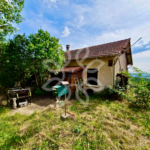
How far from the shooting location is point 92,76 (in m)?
8.64

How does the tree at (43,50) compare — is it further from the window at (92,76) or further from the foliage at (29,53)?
the window at (92,76)

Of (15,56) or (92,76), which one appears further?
(92,76)

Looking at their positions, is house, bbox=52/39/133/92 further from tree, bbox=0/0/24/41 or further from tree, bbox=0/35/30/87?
tree, bbox=0/0/24/41

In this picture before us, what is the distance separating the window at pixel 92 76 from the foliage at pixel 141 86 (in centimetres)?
319

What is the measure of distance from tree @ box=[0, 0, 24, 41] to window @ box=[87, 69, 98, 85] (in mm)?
8237

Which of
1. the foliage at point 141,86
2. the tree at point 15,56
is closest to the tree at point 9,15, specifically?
the tree at point 15,56

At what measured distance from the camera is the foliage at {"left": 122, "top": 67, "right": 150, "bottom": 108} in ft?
17.2

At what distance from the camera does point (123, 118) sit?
4.16 meters

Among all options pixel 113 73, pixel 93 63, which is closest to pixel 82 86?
pixel 93 63

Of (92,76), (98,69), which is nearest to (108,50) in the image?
(98,69)

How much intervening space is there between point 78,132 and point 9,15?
32.3ft

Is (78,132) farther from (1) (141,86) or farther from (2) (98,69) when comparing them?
(2) (98,69)

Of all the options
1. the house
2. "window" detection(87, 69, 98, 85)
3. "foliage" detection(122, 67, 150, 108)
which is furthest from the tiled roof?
"foliage" detection(122, 67, 150, 108)

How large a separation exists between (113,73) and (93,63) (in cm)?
218
